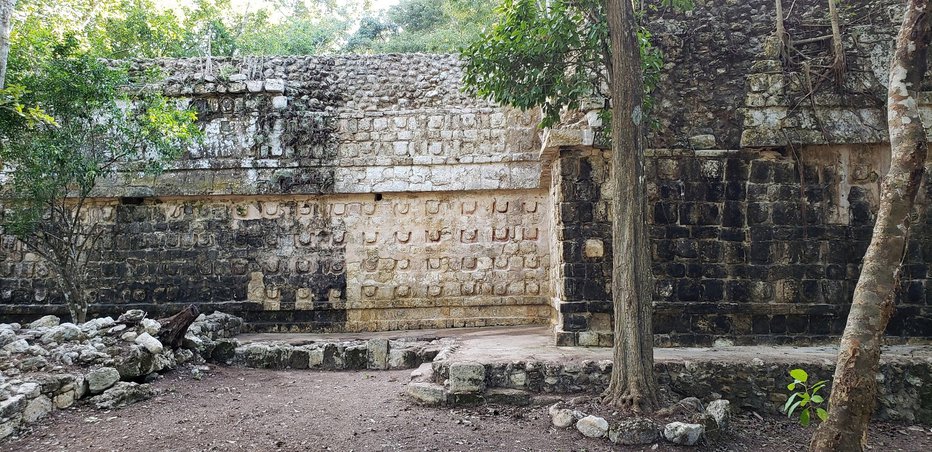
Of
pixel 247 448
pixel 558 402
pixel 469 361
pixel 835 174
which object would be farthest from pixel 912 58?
pixel 247 448

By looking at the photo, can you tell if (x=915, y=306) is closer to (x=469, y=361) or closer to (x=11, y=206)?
(x=469, y=361)

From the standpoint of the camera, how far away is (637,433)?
15.7 ft

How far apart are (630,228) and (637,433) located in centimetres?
166

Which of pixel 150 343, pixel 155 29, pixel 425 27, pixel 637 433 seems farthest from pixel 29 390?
pixel 425 27

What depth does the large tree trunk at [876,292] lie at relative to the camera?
3879mm

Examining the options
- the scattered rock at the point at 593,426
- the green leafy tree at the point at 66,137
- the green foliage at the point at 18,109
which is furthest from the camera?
the green leafy tree at the point at 66,137

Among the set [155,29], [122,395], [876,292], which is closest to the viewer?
[876,292]

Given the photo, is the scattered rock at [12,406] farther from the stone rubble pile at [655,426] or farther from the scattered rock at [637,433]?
the scattered rock at [637,433]

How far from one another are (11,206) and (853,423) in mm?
10921

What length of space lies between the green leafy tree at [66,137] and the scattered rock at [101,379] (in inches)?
120

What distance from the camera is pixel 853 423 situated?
12.7ft

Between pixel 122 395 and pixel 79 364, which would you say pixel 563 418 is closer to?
pixel 122 395

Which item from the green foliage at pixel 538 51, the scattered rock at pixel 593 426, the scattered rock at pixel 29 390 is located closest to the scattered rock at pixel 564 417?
the scattered rock at pixel 593 426

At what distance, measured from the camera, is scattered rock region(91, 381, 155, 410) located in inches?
219
